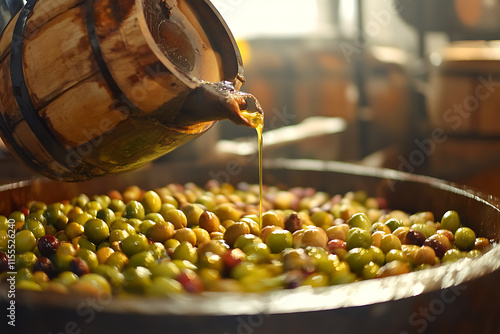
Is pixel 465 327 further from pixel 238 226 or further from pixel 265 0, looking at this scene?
pixel 265 0

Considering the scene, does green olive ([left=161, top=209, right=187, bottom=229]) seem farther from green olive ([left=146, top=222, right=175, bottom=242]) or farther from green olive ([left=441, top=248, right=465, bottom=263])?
green olive ([left=441, top=248, right=465, bottom=263])

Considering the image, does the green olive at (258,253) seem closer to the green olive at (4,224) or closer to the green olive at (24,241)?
the green olive at (24,241)

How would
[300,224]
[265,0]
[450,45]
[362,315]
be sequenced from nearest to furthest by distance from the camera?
[362,315]
[300,224]
[450,45]
[265,0]

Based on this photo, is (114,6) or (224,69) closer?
(114,6)

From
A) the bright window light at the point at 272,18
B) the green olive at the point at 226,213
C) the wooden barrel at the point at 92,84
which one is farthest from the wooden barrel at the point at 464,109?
the bright window light at the point at 272,18

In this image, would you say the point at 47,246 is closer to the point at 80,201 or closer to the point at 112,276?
the point at 112,276

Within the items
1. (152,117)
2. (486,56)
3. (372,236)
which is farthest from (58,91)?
(486,56)

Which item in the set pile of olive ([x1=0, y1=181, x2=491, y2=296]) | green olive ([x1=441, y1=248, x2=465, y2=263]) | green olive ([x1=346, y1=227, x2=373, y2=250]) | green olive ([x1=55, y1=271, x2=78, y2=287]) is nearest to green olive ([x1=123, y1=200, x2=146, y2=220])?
A: pile of olive ([x1=0, y1=181, x2=491, y2=296])
